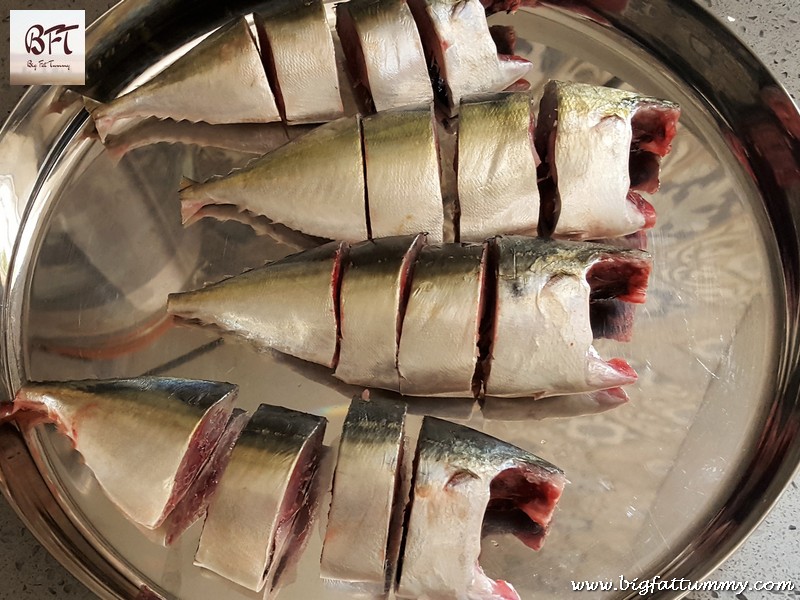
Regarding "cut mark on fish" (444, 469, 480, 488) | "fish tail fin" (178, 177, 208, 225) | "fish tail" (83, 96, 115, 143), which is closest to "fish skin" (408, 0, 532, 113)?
"fish tail fin" (178, 177, 208, 225)

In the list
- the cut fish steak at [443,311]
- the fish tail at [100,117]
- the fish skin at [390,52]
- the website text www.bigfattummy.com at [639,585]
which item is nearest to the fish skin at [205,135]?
the fish tail at [100,117]

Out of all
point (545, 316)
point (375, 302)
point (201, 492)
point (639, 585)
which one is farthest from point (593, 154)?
point (201, 492)

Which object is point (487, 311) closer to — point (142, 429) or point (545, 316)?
point (545, 316)

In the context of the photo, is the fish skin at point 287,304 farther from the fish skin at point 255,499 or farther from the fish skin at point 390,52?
the fish skin at point 390,52

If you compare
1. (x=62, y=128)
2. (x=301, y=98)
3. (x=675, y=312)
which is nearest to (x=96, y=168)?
(x=62, y=128)

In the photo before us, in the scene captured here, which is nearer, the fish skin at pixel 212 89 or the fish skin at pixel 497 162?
the fish skin at pixel 497 162

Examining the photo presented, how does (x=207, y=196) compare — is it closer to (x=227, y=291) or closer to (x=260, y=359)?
(x=227, y=291)

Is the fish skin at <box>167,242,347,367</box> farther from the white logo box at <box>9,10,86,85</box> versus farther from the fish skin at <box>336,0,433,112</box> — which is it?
the white logo box at <box>9,10,86,85</box>
